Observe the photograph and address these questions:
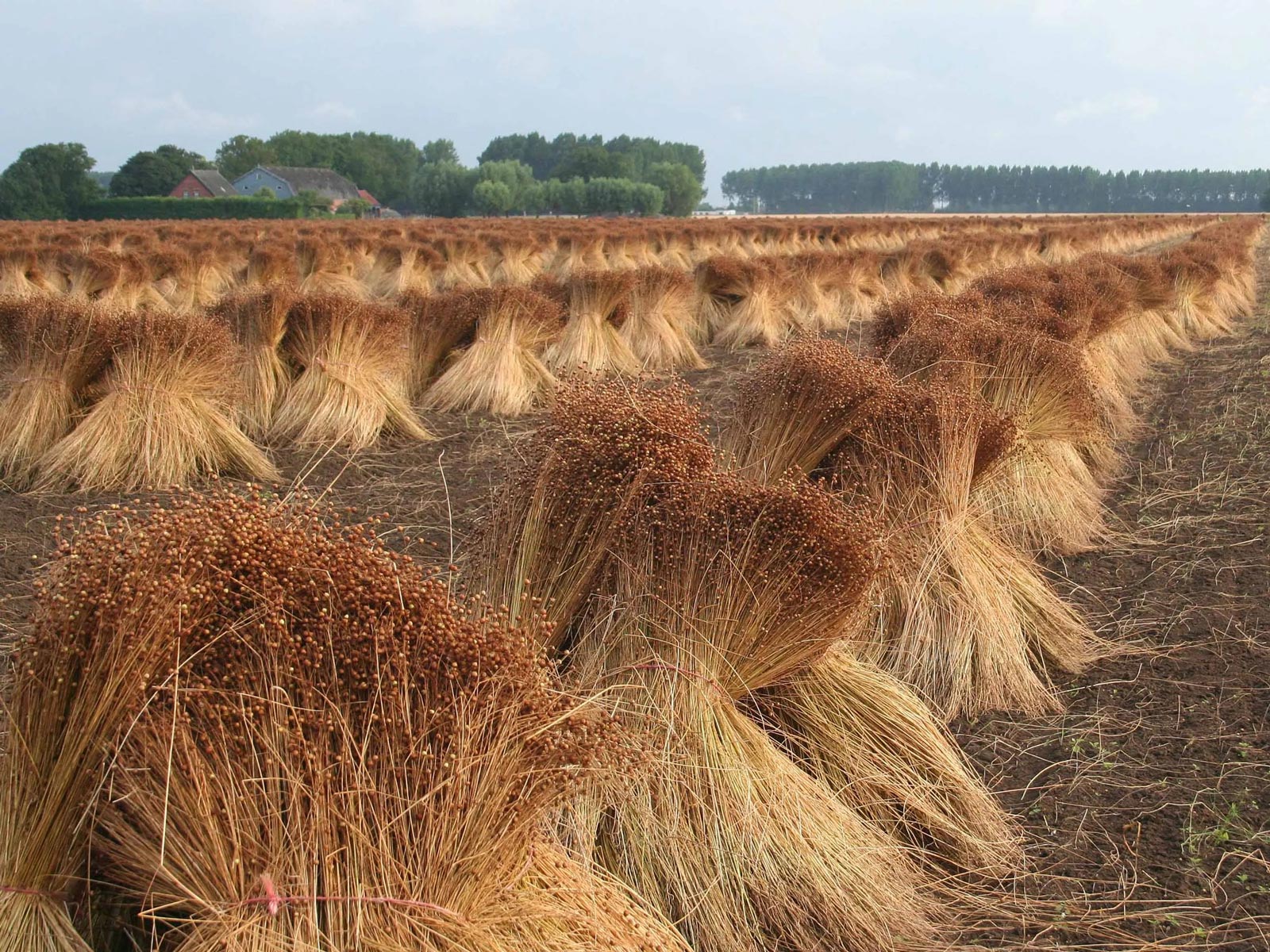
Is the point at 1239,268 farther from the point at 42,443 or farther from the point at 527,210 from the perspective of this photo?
the point at 527,210

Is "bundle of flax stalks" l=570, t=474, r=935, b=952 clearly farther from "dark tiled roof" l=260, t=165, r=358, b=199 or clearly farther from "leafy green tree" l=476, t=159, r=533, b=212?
"dark tiled roof" l=260, t=165, r=358, b=199

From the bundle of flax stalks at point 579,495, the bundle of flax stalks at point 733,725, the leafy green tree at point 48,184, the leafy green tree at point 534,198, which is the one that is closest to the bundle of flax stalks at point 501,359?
the bundle of flax stalks at point 579,495

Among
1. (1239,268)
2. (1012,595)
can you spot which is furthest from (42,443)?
(1239,268)

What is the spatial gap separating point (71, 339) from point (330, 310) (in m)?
1.97

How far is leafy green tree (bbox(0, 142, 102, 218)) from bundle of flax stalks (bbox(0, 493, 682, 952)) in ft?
216

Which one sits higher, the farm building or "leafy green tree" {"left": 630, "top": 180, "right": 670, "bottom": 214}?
the farm building

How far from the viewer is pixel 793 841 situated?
281 centimetres

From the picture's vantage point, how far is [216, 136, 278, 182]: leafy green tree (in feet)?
365

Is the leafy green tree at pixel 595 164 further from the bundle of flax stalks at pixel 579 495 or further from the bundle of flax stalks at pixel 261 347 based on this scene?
the bundle of flax stalks at pixel 579 495

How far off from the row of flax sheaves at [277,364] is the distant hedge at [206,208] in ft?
154

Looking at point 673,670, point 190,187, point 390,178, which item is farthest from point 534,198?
point 673,670

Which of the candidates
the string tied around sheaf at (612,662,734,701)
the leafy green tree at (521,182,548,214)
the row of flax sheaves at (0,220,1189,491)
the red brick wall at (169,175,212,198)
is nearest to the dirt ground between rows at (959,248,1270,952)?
the string tied around sheaf at (612,662,734,701)

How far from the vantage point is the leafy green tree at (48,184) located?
59500 mm

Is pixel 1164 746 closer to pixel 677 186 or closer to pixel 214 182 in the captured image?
pixel 677 186
